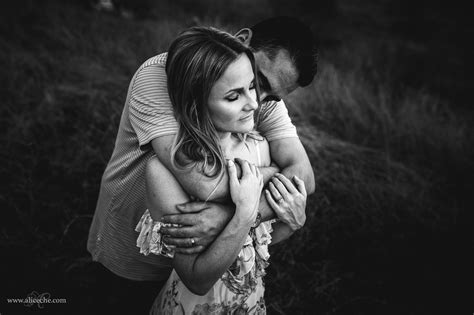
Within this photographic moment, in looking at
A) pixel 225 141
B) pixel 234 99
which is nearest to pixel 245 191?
pixel 225 141

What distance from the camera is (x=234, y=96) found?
1577mm

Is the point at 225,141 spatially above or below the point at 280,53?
below

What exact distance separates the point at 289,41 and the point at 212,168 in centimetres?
96

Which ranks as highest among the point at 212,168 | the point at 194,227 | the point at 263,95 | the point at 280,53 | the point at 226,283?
the point at 280,53

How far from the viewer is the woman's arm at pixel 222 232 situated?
1.49 meters

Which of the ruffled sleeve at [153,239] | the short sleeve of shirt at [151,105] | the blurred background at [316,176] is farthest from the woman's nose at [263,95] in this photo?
the blurred background at [316,176]

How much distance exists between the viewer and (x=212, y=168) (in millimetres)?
1578

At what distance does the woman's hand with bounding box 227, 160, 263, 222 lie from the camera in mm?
1537

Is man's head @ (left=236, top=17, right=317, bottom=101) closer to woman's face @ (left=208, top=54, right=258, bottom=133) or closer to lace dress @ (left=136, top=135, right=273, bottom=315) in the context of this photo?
woman's face @ (left=208, top=54, right=258, bottom=133)

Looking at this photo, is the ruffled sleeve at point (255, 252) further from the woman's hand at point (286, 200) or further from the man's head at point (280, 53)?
the man's head at point (280, 53)

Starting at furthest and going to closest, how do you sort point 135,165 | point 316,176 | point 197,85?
A: point 316,176, point 135,165, point 197,85

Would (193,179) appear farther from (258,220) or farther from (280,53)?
(280,53)

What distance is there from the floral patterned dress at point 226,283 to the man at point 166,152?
11 cm

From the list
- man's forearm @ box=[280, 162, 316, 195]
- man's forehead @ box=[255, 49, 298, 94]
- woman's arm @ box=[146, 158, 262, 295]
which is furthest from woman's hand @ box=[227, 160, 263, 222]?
man's forehead @ box=[255, 49, 298, 94]
